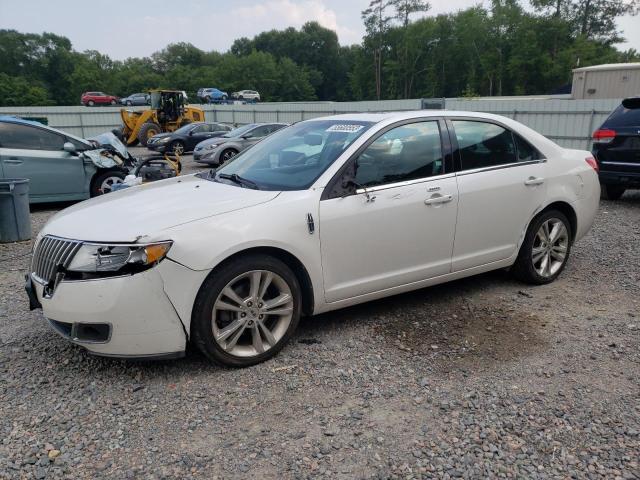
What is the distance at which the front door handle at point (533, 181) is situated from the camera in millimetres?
4512

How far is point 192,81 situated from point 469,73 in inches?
1687

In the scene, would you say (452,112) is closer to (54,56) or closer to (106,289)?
(106,289)

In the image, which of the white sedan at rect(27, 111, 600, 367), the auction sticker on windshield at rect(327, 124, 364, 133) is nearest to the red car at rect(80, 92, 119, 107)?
the auction sticker on windshield at rect(327, 124, 364, 133)

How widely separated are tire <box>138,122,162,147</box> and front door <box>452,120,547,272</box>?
22986 millimetres

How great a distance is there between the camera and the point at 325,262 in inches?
139

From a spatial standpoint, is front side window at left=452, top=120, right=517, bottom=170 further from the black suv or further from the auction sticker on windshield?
the black suv

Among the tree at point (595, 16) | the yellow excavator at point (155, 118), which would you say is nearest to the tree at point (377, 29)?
the tree at point (595, 16)

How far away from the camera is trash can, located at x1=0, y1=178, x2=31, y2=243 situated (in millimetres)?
6770

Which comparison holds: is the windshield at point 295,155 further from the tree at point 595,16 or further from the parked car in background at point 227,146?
the tree at point 595,16

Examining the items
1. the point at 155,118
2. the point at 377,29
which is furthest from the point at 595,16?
the point at 155,118

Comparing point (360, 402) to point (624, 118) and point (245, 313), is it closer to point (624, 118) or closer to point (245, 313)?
point (245, 313)

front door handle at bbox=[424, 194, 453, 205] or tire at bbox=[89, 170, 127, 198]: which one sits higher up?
front door handle at bbox=[424, 194, 453, 205]

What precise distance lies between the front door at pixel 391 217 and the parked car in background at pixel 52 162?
6.97 m

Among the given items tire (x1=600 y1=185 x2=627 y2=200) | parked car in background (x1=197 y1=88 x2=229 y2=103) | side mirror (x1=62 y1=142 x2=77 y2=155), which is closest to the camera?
side mirror (x1=62 y1=142 x2=77 y2=155)
